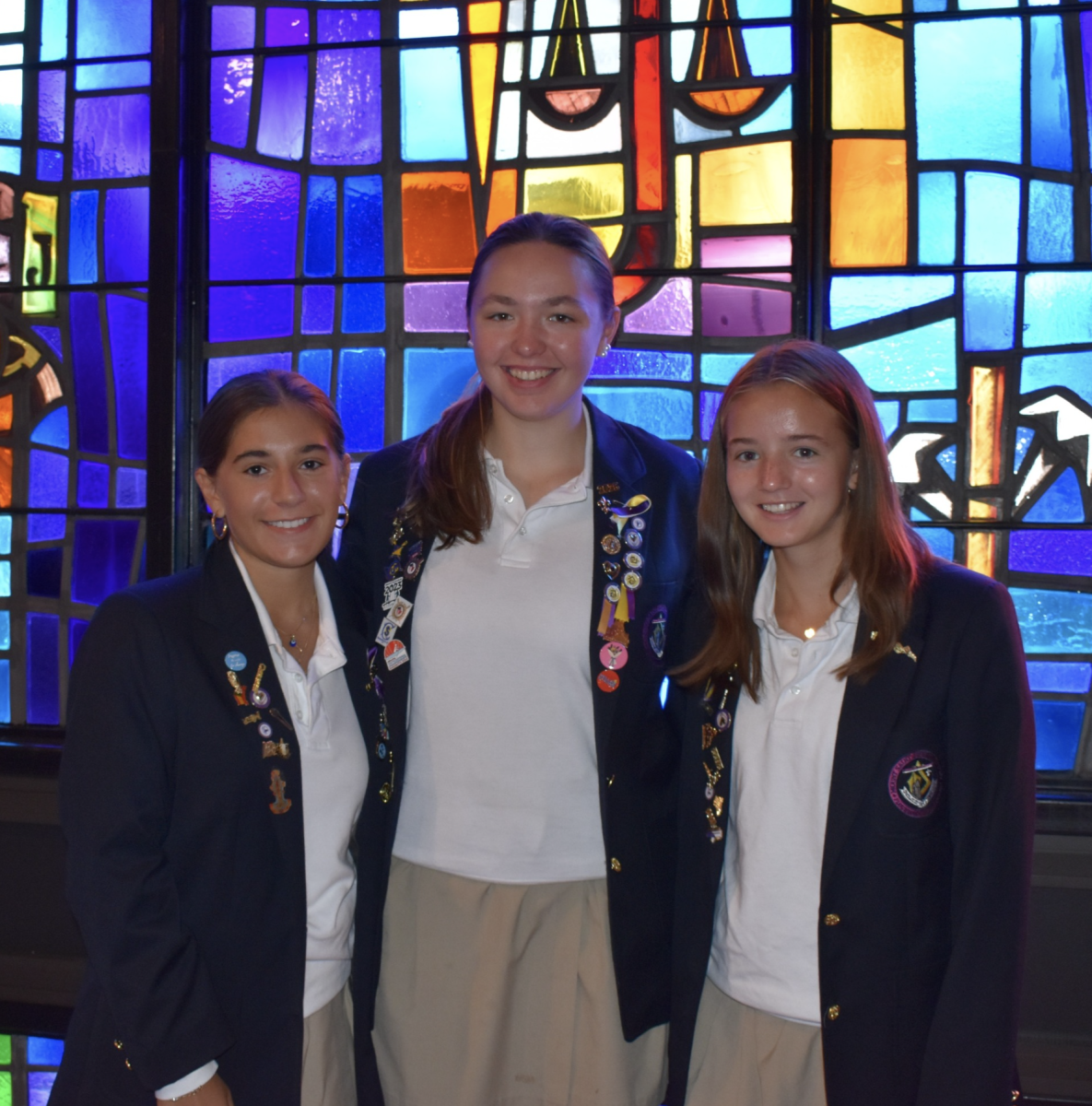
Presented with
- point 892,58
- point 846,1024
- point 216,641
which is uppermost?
point 892,58

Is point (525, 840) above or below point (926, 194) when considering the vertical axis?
below

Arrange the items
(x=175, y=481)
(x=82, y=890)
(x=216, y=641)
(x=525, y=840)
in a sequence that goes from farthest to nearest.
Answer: (x=175, y=481)
(x=525, y=840)
(x=216, y=641)
(x=82, y=890)

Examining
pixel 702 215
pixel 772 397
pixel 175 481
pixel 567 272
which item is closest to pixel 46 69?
pixel 175 481

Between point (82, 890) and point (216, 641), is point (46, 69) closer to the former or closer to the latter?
point (216, 641)

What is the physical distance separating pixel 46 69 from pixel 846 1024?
125 inches

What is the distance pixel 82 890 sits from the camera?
48.7 inches

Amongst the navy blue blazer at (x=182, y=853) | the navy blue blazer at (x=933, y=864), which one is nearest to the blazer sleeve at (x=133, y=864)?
the navy blue blazer at (x=182, y=853)

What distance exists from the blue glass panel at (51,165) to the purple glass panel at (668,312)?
171cm

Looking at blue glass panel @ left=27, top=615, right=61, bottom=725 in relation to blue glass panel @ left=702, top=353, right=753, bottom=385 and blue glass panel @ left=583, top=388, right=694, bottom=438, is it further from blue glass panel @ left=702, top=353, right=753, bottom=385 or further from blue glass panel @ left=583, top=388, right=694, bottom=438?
blue glass panel @ left=702, top=353, right=753, bottom=385

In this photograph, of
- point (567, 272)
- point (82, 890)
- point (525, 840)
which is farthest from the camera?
point (567, 272)

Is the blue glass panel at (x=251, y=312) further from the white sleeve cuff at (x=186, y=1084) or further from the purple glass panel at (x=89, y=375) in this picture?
the white sleeve cuff at (x=186, y=1084)

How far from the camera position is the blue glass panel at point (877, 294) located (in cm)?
256

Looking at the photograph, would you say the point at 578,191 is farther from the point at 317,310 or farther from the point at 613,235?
the point at 317,310

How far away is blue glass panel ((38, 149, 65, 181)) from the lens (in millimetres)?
2881
